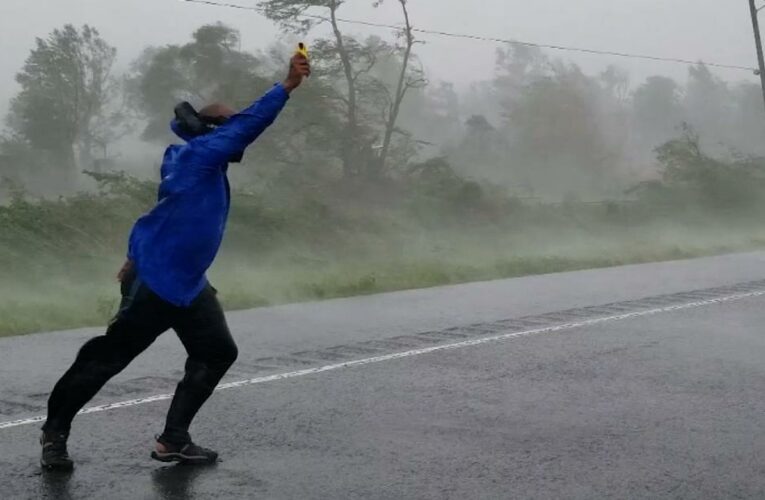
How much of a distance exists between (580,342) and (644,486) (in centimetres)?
450

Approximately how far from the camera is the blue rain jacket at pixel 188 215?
15.6 feet

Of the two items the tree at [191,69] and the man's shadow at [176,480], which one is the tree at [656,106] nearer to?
the tree at [191,69]

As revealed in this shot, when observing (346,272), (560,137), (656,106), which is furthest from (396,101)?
(656,106)

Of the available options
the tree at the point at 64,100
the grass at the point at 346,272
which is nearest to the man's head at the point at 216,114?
the grass at the point at 346,272

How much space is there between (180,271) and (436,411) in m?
1.96

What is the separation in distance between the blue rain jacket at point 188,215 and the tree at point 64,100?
19.2m

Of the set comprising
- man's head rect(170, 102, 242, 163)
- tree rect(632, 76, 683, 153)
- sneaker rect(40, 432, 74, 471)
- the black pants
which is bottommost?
sneaker rect(40, 432, 74, 471)

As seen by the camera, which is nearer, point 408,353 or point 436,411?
point 436,411

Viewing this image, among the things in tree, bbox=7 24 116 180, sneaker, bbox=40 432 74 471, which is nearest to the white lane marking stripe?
sneaker, bbox=40 432 74 471

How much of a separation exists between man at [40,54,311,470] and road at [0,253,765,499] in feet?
0.85

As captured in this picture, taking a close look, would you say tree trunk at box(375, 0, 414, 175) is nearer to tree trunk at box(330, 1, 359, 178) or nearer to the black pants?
tree trunk at box(330, 1, 359, 178)

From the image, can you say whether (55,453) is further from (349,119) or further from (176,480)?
(349,119)

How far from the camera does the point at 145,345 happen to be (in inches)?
200

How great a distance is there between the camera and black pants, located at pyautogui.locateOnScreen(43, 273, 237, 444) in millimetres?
4949
